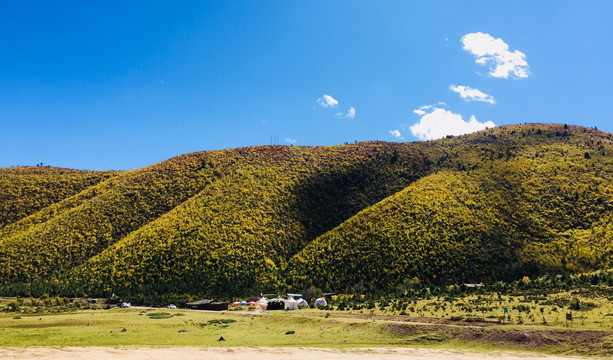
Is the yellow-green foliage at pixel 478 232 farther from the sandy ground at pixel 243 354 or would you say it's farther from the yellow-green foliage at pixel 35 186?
the yellow-green foliage at pixel 35 186

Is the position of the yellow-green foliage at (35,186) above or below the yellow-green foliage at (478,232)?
above

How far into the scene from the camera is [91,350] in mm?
25438

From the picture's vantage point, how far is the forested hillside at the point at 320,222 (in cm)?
5912

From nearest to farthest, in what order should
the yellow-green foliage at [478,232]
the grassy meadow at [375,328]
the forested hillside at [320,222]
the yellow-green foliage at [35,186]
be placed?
the grassy meadow at [375,328] < the yellow-green foliage at [478,232] < the forested hillside at [320,222] < the yellow-green foliage at [35,186]

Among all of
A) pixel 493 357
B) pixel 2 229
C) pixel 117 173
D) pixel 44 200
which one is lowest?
pixel 493 357

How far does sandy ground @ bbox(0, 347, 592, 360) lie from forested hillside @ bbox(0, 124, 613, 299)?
30773 millimetres

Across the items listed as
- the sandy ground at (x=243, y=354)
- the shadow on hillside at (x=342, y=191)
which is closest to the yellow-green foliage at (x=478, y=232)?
the shadow on hillside at (x=342, y=191)

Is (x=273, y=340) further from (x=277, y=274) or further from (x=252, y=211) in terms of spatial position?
(x=252, y=211)

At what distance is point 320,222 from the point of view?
77.2 metres

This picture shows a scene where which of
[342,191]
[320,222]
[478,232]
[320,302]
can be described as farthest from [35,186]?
[478,232]

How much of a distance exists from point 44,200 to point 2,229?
1105cm

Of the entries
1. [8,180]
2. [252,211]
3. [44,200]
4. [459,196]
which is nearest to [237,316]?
[252,211]

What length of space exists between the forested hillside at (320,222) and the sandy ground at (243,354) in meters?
30.8

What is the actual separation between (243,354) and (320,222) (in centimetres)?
5231
